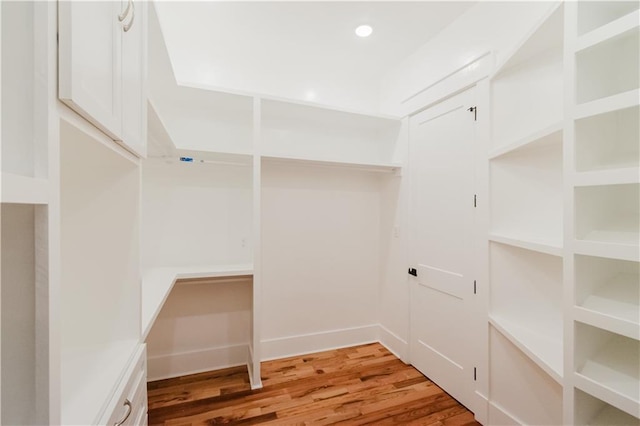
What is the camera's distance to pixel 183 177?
2303 mm

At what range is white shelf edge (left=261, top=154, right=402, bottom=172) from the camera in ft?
7.42

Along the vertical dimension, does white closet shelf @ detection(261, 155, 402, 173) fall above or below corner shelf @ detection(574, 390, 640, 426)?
above

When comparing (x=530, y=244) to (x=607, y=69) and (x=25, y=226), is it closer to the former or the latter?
(x=607, y=69)

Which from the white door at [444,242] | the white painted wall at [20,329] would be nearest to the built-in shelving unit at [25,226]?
the white painted wall at [20,329]

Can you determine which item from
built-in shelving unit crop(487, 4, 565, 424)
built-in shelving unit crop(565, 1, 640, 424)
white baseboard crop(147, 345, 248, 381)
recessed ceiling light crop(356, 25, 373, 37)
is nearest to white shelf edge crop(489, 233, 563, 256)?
→ built-in shelving unit crop(487, 4, 565, 424)

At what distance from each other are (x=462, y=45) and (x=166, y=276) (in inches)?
109

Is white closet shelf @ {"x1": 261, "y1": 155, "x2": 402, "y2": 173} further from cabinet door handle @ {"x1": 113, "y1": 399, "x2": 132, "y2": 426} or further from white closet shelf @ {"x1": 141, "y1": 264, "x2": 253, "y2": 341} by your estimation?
cabinet door handle @ {"x1": 113, "y1": 399, "x2": 132, "y2": 426}

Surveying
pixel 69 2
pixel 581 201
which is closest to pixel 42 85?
pixel 69 2

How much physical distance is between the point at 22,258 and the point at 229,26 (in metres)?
2.27

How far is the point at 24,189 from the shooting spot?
43 cm

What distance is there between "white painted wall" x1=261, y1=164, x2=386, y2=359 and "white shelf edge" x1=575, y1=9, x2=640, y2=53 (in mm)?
1973

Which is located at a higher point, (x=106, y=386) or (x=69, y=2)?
(x=69, y=2)

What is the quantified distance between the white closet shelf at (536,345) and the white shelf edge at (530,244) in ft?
1.66

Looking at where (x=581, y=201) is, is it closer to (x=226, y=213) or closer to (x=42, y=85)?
(x=42, y=85)
